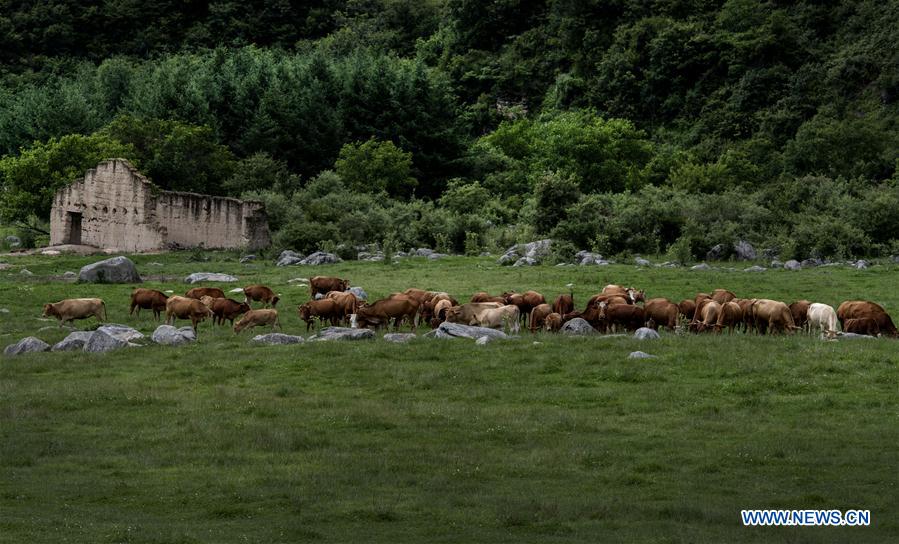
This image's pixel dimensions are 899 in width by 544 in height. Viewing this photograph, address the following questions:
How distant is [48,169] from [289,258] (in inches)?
743

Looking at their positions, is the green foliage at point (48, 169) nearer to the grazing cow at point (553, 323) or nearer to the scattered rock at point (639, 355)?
the grazing cow at point (553, 323)

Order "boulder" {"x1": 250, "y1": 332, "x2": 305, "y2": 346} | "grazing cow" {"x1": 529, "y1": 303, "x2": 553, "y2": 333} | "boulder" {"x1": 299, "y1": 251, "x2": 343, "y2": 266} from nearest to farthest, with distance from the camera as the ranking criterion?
"boulder" {"x1": 250, "y1": 332, "x2": 305, "y2": 346} < "grazing cow" {"x1": 529, "y1": 303, "x2": 553, "y2": 333} < "boulder" {"x1": 299, "y1": 251, "x2": 343, "y2": 266}

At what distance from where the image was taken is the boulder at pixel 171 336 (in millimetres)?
31938

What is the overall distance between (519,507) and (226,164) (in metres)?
55.0

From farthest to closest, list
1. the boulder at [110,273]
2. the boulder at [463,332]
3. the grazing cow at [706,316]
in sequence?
the boulder at [110,273]
the grazing cow at [706,316]
the boulder at [463,332]

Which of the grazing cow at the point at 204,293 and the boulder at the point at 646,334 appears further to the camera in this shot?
the grazing cow at the point at 204,293

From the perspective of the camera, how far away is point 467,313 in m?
35.3

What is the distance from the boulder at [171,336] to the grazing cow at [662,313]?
36.4 feet

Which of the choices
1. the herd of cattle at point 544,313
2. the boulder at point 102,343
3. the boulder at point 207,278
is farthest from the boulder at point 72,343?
the boulder at point 207,278

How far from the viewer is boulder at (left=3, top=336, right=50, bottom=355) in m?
30.9

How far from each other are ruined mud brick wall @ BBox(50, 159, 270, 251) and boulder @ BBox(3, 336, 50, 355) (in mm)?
29702

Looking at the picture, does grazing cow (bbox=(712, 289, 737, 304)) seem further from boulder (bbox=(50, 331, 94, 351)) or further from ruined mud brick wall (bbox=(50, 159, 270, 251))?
ruined mud brick wall (bbox=(50, 159, 270, 251))

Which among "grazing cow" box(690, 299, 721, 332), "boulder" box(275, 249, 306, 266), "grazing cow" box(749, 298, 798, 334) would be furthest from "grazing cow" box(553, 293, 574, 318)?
"boulder" box(275, 249, 306, 266)

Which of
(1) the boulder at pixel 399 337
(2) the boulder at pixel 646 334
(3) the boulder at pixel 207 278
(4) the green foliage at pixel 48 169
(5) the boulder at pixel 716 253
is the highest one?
(4) the green foliage at pixel 48 169
